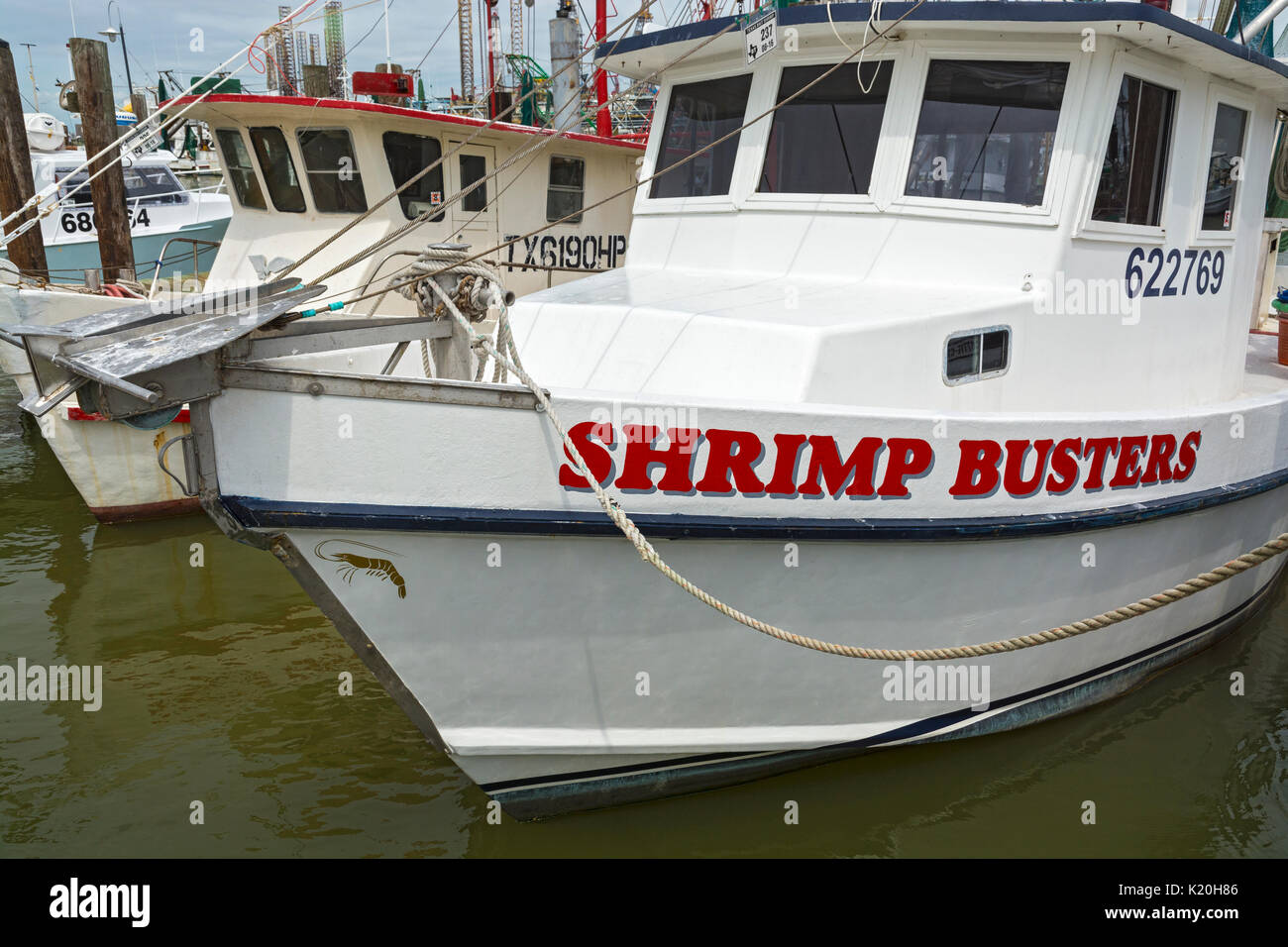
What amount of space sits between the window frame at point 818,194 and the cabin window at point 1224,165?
69.5 inches

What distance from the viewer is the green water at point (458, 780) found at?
13.9ft

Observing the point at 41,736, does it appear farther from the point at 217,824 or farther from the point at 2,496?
the point at 2,496

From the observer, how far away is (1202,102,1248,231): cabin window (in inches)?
197

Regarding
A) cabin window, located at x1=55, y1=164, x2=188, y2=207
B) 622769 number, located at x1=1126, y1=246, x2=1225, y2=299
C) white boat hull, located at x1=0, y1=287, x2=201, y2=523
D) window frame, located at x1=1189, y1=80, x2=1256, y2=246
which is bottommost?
white boat hull, located at x1=0, y1=287, x2=201, y2=523

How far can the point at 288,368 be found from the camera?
10.6 feet

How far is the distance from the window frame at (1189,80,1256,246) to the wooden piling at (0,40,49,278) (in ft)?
33.7

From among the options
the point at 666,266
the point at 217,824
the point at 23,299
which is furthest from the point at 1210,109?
the point at 23,299

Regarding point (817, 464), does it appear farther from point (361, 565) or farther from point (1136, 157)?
point (1136, 157)

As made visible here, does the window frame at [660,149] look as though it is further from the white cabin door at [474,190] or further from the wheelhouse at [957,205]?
the white cabin door at [474,190]

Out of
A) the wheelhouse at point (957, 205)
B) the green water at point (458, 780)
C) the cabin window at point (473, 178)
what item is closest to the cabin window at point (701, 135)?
the wheelhouse at point (957, 205)

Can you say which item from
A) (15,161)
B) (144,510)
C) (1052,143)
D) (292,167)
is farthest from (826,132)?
(15,161)

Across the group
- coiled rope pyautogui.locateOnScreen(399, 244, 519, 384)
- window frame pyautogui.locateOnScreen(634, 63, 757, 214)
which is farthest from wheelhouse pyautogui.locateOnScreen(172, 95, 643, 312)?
coiled rope pyautogui.locateOnScreen(399, 244, 519, 384)

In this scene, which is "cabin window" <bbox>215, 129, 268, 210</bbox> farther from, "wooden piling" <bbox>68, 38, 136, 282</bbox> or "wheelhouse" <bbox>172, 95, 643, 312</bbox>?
"wooden piling" <bbox>68, 38, 136, 282</bbox>

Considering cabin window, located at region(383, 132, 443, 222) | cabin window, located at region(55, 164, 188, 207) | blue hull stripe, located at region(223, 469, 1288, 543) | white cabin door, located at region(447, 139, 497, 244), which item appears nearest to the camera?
blue hull stripe, located at region(223, 469, 1288, 543)
